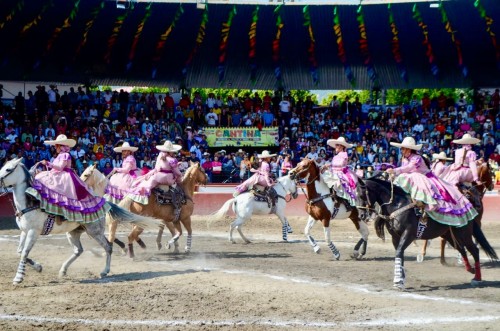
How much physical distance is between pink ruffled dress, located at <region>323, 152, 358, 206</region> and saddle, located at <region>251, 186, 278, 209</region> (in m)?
3.55

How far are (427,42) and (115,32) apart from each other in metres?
15.3

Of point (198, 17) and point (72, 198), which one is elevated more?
point (198, 17)

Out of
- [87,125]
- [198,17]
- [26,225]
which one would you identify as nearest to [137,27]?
[198,17]

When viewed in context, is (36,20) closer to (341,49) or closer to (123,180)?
(341,49)

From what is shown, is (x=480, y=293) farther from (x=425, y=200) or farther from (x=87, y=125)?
(x=87, y=125)

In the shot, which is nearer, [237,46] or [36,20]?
[36,20]

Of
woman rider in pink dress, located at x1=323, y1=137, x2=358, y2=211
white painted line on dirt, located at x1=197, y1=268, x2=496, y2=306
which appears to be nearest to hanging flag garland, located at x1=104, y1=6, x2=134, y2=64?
woman rider in pink dress, located at x1=323, y1=137, x2=358, y2=211

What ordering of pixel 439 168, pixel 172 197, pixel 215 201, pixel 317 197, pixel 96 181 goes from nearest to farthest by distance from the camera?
pixel 96 181, pixel 317 197, pixel 439 168, pixel 172 197, pixel 215 201

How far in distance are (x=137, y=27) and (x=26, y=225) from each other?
23207mm

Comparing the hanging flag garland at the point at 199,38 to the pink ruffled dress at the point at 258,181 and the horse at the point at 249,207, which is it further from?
the pink ruffled dress at the point at 258,181

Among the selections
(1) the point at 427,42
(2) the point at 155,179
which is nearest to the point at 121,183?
(2) the point at 155,179

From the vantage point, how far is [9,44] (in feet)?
114

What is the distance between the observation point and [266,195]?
835 inches

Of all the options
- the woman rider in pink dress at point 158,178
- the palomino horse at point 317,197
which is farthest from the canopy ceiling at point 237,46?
the palomino horse at point 317,197
